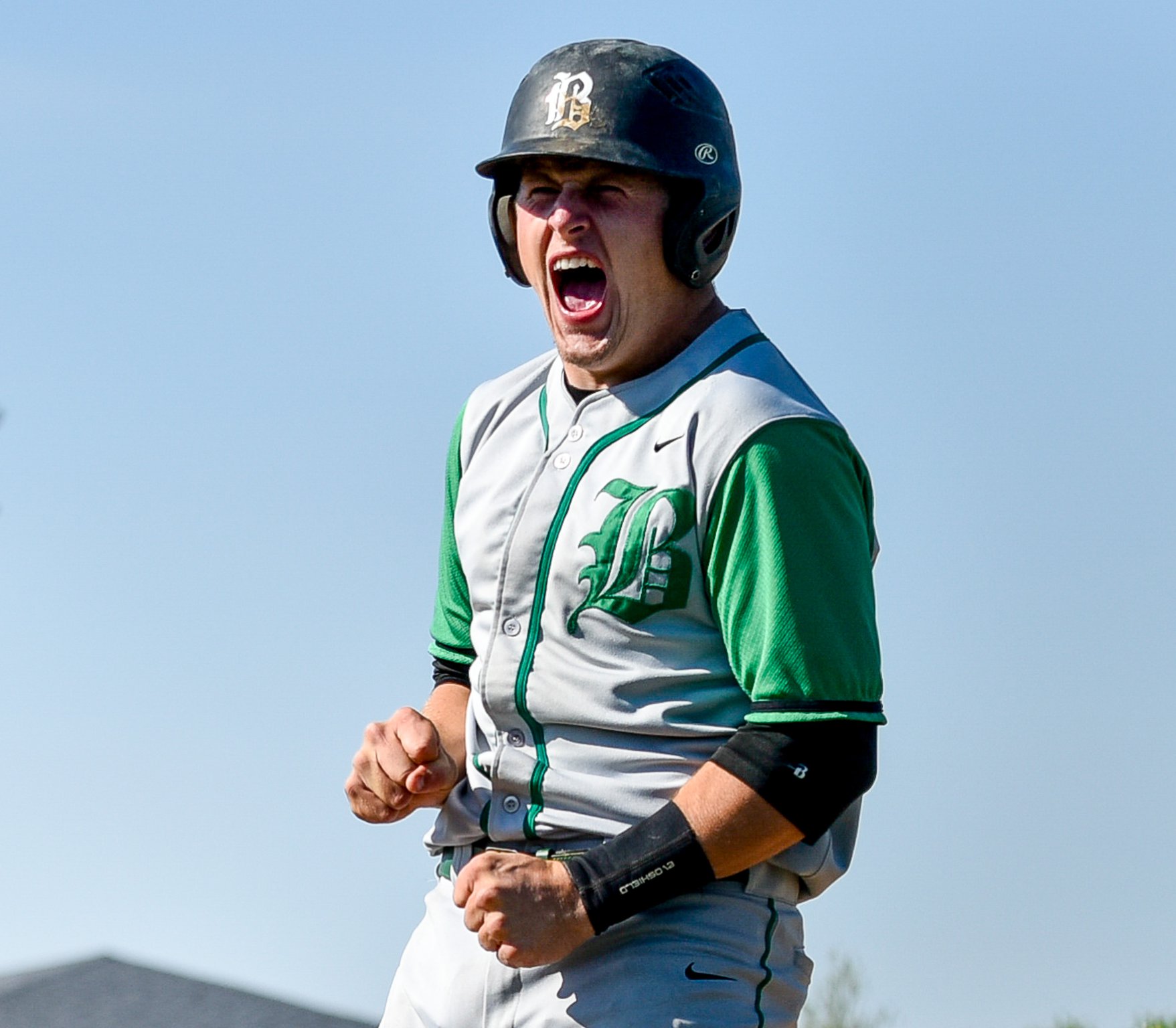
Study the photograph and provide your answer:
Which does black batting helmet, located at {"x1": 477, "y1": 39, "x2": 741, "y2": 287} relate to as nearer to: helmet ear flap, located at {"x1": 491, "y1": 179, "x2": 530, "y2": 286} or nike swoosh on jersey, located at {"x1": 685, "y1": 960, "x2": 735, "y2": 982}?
helmet ear flap, located at {"x1": 491, "y1": 179, "x2": 530, "y2": 286}

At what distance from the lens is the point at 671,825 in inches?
130

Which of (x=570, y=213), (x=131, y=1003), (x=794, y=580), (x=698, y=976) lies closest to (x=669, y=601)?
(x=794, y=580)

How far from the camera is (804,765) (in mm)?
3277

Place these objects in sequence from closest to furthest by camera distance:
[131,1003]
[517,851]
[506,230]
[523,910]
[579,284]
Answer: [523,910] < [517,851] < [579,284] < [506,230] < [131,1003]

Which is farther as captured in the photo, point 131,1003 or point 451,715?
point 131,1003

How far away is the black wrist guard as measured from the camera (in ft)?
10.7

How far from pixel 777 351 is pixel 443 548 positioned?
2.77 ft

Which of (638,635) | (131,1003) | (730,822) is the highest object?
(638,635)

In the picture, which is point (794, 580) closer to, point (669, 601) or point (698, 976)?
point (669, 601)

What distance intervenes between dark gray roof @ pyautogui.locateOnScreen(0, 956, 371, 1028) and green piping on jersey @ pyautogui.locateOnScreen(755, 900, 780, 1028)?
1.79m

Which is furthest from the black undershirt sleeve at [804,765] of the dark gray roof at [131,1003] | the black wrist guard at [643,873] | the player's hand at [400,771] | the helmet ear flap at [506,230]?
the dark gray roof at [131,1003]

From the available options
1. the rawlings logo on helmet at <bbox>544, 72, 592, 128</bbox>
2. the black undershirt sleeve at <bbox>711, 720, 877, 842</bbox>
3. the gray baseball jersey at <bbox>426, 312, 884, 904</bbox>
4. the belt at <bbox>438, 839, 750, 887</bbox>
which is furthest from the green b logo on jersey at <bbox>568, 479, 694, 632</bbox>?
the rawlings logo on helmet at <bbox>544, 72, 592, 128</bbox>

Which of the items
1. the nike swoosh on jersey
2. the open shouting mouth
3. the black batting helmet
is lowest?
the nike swoosh on jersey

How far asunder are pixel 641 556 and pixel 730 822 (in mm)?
489
